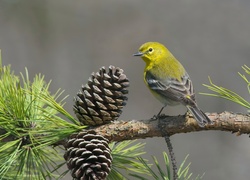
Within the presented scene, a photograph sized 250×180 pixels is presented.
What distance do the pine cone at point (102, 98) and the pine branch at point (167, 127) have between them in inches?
0.9

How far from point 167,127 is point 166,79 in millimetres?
744

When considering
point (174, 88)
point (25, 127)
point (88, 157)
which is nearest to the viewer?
point (88, 157)

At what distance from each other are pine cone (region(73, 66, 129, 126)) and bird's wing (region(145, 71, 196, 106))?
583 mm

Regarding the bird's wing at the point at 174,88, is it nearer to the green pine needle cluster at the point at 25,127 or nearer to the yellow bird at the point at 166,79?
the yellow bird at the point at 166,79

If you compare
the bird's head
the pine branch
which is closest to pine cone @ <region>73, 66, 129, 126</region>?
the pine branch

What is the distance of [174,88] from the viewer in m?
1.83

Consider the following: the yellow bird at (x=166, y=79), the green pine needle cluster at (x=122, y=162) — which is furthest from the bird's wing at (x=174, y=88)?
the green pine needle cluster at (x=122, y=162)

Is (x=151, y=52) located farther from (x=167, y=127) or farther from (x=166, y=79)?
(x=167, y=127)

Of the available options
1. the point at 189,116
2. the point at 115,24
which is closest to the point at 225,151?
the point at 115,24

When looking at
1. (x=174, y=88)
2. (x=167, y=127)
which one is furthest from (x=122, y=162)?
(x=174, y=88)

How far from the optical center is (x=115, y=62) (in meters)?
3.72

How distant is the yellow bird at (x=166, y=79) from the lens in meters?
1.79

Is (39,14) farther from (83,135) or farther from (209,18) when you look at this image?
(83,135)

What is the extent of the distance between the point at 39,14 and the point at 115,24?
1.81 ft
